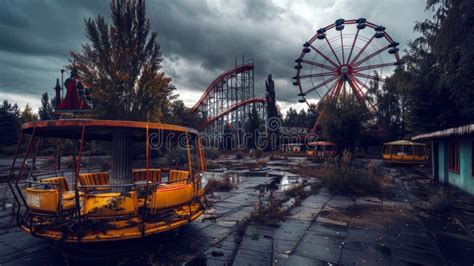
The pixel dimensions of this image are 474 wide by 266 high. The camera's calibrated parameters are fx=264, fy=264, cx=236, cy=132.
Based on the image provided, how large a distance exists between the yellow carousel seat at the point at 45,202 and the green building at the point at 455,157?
419 inches

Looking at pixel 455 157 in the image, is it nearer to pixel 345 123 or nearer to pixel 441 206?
pixel 441 206

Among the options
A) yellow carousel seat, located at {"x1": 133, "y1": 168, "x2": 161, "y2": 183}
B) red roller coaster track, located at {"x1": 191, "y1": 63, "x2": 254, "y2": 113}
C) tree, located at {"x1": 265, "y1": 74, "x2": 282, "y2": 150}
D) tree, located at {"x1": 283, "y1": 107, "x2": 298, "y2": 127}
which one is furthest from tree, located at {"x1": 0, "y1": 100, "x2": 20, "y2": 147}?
tree, located at {"x1": 283, "y1": 107, "x2": 298, "y2": 127}

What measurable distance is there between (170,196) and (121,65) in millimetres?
13102

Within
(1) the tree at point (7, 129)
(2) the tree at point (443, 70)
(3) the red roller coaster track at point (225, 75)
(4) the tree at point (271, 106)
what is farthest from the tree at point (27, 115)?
(2) the tree at point (443, 70)

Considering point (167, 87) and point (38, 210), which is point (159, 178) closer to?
point (38, 210)

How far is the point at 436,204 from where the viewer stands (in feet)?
25.4

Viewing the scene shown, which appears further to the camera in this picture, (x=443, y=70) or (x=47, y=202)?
(x=443, y=70)

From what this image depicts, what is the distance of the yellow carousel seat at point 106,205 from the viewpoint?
4.58m

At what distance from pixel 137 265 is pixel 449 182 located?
1464 cm

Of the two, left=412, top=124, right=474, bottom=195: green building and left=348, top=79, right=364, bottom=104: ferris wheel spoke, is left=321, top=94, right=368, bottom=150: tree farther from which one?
left=348, top=79, right=364, bottom=104: ferris wheel spoke

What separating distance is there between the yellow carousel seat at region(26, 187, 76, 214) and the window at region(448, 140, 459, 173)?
14.5 metres

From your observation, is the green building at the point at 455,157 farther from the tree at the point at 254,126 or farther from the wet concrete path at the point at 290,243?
the tree at the point at 254,126

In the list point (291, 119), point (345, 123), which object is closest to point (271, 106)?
point (345, 123)

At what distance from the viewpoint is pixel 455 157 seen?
1195 cm
